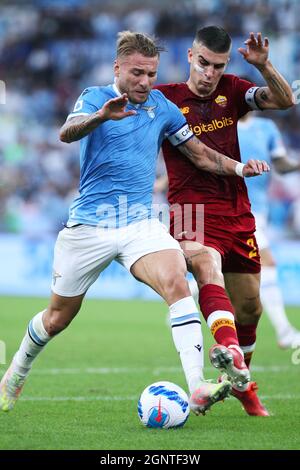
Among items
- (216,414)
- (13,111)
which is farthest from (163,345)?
(13,111)

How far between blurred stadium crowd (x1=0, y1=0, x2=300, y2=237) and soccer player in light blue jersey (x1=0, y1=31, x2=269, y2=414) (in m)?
13.1

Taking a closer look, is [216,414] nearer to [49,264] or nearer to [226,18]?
Result: [49,264]

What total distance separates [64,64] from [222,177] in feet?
62.6

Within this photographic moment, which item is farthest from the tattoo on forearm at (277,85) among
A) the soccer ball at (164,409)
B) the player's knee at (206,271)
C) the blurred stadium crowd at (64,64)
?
the blurred stadium crowd at (64,64)

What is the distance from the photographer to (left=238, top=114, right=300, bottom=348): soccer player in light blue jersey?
33.5ft

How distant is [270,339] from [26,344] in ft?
21.0

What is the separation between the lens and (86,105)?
5906mm

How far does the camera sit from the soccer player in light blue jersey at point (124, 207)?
19.0 feet

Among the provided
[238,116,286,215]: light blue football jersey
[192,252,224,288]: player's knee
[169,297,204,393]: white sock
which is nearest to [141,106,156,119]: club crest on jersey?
[192,252,224,288]: player's knee

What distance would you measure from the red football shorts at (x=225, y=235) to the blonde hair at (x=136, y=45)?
126 cm

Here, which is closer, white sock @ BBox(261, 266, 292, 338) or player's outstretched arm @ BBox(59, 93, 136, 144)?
player's outstretched arm @ BBox(59, 93, 136, 144)

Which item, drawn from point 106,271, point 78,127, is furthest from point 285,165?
point 106,271

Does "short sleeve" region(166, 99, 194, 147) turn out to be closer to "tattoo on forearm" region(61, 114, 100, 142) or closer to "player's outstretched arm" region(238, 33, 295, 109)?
"player's outstretched arm" region(238, 33, 295, 109)

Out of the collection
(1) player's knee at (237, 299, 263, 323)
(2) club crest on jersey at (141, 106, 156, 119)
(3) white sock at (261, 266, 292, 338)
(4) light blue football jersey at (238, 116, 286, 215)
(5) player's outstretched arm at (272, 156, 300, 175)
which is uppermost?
(2) club crest on jersey at (141, 106, 156, 119)
